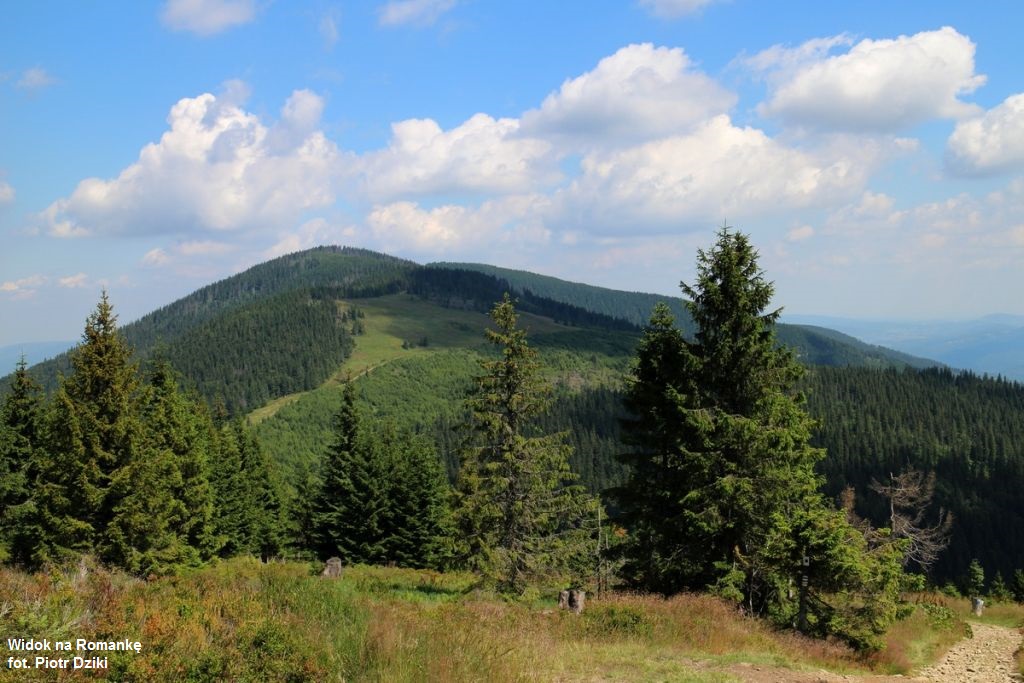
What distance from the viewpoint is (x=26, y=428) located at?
29734 millimetres

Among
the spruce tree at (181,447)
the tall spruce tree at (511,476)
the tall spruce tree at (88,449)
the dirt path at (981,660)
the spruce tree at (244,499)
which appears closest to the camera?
the dirt path at (981,660)

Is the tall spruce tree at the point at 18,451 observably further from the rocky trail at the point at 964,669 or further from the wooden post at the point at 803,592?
the wooden post at the point at 803,592

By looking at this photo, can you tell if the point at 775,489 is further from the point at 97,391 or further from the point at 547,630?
the point at 97,391

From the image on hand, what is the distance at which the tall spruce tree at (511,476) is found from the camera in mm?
20547

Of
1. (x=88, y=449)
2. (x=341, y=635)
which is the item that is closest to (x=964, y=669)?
(x=341, y=635)

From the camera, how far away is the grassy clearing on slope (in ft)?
22.4

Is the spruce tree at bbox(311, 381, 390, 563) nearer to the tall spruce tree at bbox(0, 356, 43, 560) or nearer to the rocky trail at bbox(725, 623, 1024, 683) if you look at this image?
the tall spruce tree at bbox(0, 356, 43, 560)

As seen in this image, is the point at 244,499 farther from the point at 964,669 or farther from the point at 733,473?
the point at 964,669

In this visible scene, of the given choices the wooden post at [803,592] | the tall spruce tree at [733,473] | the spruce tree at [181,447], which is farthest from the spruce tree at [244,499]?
the wooden post at [803,592]

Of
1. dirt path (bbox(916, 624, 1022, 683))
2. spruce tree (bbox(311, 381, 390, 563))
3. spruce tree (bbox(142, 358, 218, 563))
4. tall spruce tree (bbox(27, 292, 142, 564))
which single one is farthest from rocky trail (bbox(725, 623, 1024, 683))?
spruce tree (bbox(311, 381, 390, 563))

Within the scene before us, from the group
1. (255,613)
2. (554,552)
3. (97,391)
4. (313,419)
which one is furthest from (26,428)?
(313,419)

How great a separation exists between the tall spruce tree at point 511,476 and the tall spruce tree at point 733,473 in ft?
9.17

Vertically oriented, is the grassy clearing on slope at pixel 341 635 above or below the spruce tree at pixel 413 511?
above

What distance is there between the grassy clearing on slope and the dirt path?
A: 11.1 ft
